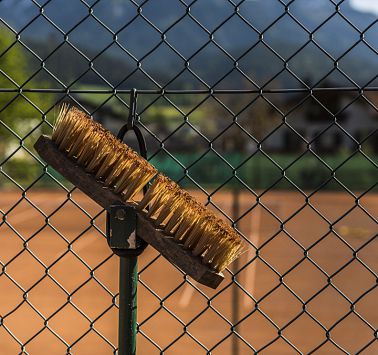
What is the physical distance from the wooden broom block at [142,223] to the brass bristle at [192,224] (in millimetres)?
14

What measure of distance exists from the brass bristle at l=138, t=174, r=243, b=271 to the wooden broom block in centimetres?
1

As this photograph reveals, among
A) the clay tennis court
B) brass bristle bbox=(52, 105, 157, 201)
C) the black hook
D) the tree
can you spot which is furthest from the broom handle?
the tree

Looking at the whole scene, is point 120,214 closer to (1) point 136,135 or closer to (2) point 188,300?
(1) point 136,135

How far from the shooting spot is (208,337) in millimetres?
9305

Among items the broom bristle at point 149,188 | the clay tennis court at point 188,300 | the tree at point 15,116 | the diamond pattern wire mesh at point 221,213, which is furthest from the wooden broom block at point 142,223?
the tree at point 15,116

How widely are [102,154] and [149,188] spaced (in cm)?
11

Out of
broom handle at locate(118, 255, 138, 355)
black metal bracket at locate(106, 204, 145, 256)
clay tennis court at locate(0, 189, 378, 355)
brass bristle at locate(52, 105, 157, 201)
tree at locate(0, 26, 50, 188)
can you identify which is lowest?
tree at locate(0, 26, 50, 188)

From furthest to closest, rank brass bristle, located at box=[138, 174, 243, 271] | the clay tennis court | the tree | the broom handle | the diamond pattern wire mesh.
Result: 1. the tree
2. the clay tennis court
3. the diamond pattern wire mesh
4. the broom handle
5. brass bristle, located at box=[138, 174, 243, 271]

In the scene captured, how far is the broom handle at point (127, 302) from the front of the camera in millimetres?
1435

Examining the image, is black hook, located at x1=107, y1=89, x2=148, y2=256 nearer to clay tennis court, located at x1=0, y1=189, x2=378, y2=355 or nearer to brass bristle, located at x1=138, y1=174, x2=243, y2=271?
brass bristle, located at x1=138, y1=174, x2=243, y2=271

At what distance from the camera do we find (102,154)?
1.37 meters

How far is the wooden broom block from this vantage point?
4.34 feet

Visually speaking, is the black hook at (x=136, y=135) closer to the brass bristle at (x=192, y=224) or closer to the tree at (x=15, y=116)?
the brass bristle at (x=192, y=224)

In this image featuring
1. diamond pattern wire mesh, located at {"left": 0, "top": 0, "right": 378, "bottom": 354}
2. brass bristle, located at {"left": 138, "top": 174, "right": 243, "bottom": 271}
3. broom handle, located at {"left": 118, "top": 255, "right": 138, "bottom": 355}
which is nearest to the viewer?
brass bristle, located at {"left": 138, "top": 174, "right": 243, "bottom": 271}
